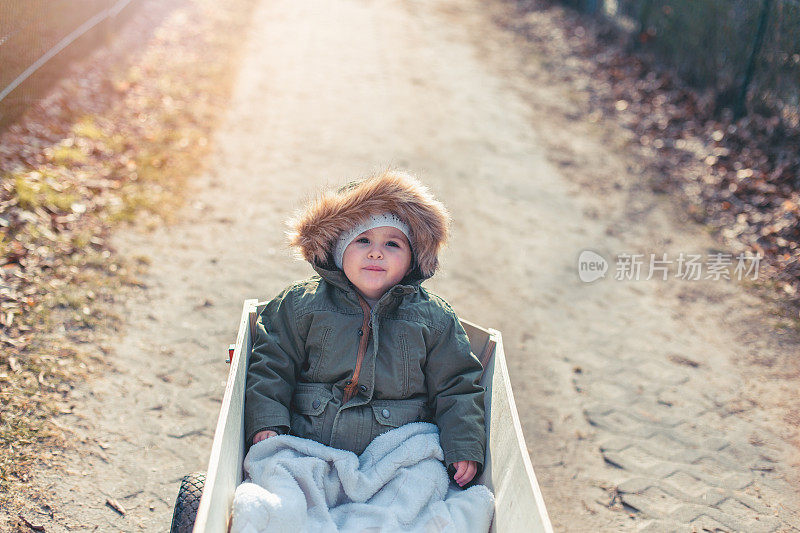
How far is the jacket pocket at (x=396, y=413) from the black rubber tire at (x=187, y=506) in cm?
66

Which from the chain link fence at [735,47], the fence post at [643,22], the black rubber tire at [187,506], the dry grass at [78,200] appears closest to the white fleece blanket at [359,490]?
the black rubber tire at [187,506]

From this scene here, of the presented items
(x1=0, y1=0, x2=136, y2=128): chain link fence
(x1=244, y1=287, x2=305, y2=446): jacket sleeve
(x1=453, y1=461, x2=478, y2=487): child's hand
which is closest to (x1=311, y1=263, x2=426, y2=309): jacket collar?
(x1=244, y1=287, x2=305, y2=446): jacket sleeve

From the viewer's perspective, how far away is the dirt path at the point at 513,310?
355 centimetres

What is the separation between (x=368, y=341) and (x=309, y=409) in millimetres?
338

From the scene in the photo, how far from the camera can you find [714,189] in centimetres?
689

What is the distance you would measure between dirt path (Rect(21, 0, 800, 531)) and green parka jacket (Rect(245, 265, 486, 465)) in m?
0.89

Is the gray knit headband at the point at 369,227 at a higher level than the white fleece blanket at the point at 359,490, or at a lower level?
higher

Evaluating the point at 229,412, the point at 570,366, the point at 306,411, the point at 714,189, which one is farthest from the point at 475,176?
the point at 229,412

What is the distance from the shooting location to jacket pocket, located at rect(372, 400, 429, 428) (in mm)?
2764

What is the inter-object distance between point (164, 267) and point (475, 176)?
3096mm

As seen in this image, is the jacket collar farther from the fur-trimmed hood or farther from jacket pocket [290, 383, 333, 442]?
jacket pocket [290, 383, 333, 442]

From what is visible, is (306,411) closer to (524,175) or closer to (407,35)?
(524,175)

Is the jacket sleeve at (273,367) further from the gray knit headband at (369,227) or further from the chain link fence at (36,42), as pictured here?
the chain link fence at (36,42)

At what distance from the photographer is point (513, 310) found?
5.06 metres
